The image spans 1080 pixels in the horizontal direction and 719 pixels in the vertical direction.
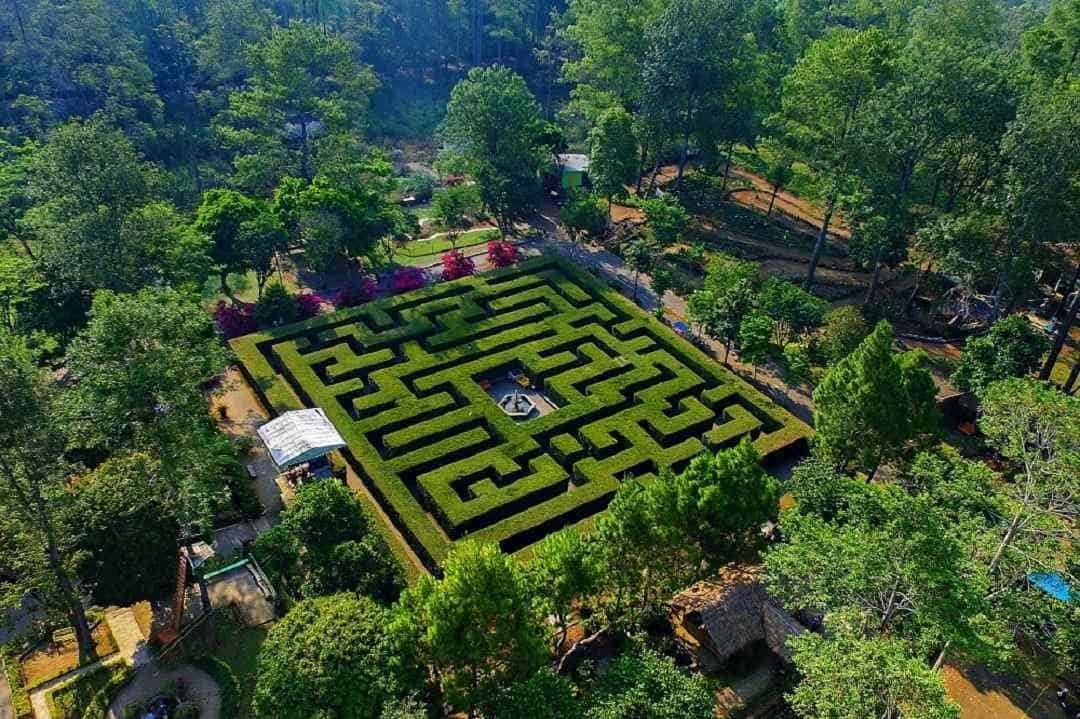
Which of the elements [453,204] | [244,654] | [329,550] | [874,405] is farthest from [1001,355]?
[244,654]

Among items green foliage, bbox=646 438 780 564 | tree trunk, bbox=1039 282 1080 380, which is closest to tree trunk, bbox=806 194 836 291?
tree trunk, bbox=1039 282 1080 380

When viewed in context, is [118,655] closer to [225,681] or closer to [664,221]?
[225,681]

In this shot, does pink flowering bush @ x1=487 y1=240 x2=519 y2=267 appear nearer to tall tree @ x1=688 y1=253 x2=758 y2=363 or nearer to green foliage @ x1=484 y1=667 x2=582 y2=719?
tall tree @ x1=688 y1=253 x2=758 y2=363

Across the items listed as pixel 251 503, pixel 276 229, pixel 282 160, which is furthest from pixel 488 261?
pixel 251 503

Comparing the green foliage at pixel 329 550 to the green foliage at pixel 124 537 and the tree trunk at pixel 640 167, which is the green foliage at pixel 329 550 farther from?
the tree trunk at pixel 640 167

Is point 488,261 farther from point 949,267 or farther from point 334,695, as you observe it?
point 334,695

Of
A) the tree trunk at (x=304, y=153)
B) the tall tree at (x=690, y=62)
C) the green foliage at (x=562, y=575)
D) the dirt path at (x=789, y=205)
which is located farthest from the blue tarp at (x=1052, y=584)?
the tree trunk at (x=304, y=153)
